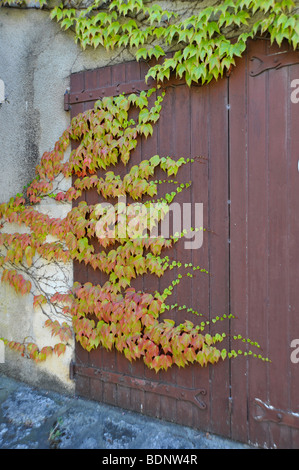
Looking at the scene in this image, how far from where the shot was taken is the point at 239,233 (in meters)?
2.14

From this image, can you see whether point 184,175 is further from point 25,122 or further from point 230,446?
point 230,446

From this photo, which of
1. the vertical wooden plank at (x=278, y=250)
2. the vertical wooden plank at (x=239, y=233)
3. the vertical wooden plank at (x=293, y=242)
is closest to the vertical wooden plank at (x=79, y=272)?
the vertical wooden plank at (x=239, y=233)

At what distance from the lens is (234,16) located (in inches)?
78.9

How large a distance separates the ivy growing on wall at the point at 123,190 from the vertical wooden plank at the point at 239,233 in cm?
9

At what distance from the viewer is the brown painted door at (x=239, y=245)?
79.1 inches

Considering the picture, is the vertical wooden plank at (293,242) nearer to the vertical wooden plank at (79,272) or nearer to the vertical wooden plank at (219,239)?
the vertical wooden plank at (219,239)

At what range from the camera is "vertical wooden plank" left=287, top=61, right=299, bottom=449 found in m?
1.98

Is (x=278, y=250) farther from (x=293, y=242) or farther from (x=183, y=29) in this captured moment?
(x=183, y=29)

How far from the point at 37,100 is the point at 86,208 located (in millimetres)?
1165

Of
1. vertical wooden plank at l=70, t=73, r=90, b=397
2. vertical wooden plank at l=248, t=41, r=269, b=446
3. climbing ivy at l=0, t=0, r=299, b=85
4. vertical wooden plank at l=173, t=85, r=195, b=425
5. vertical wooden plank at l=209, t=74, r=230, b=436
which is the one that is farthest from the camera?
vertical wooden plank at l=70, t=73, r=90, b=397

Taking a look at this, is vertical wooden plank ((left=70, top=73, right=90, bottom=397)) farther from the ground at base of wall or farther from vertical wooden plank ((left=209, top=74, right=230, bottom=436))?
vertical wooden plank ((left=209, top=74, right=230, bottom=436))

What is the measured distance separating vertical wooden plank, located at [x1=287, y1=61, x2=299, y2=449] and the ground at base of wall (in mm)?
561

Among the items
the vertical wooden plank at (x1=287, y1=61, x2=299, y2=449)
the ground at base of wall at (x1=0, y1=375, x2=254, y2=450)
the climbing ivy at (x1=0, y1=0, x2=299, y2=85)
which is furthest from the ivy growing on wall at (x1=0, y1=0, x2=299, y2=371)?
the ground at base of wall at (x1=0, y1=375, x2=254, y2=450)

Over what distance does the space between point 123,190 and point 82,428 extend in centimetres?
186
